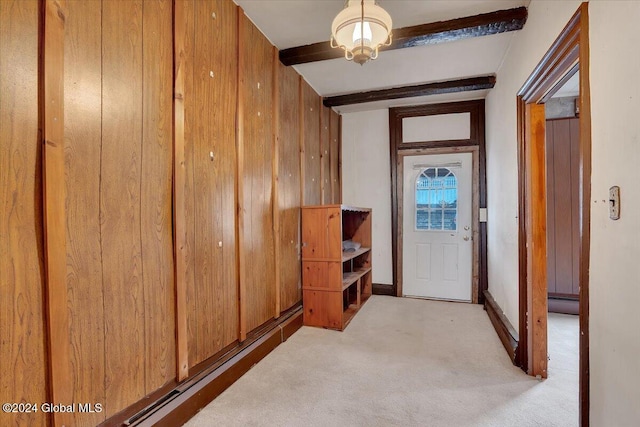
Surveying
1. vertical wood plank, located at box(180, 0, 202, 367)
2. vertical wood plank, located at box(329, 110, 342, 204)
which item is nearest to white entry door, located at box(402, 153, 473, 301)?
vertical wood plank, located at box(329, 110, 342, 204)

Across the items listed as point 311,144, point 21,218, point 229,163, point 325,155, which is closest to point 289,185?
point 311,144

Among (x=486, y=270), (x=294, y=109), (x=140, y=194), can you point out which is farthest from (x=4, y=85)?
(x=486, y=270)

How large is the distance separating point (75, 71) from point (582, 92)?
2266mm

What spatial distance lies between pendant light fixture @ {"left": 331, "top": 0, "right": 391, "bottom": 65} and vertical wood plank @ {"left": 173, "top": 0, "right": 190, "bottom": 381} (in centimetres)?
92

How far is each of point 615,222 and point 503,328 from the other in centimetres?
203

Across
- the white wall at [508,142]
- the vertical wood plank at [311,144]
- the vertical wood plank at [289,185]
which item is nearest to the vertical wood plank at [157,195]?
the vertical wood plank at [289,185]

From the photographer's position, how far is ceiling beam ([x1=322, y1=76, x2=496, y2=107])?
364 centimetres

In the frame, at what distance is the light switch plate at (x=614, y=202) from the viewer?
118cm

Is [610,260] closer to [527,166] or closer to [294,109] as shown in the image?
[527,166]

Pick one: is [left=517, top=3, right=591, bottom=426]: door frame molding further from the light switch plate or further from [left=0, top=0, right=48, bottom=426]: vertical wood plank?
[left=0, top=0, right=48, bottom=426]: vertical wood plank

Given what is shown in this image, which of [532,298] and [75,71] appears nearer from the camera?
[75,71]

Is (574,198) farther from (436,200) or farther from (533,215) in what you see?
(533,215)

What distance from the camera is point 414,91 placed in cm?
389

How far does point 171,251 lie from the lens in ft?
5.82
